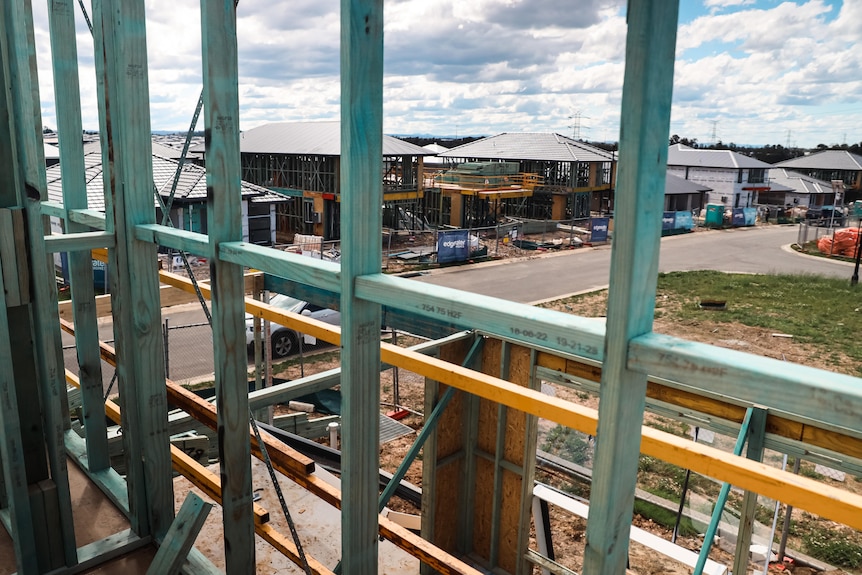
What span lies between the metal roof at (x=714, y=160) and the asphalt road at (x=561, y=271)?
1440cm

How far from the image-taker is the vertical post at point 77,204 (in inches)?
185

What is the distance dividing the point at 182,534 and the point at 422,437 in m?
2.78

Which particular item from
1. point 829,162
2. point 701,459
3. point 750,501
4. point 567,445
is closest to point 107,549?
point 701,459

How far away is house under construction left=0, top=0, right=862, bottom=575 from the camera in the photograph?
1781mm

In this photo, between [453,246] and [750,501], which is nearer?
[750,501]

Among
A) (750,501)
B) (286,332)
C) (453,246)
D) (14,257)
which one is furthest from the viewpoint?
(453,246)

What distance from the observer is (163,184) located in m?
18.9

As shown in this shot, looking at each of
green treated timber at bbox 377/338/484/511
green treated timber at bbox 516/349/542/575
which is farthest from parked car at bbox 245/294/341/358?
green treated timber at bbox 516/349/542/575

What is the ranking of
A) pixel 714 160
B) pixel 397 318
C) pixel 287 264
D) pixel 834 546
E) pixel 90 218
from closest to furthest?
1. pixel 287 264
2. pixel 90 218
3. pixel 397 318
4. pixel 834 546
5. pixel 714 160

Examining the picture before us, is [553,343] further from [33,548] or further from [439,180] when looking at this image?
[439,180]

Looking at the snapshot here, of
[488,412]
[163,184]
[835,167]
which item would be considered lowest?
[488,412]

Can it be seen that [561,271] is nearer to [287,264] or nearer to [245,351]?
[245,351]

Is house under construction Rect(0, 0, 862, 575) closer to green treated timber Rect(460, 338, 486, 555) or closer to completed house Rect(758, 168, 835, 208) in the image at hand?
green treated timber Rect(460, 338, 486, 555)

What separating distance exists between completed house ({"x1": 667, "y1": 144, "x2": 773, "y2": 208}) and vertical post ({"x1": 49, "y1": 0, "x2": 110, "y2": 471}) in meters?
57.8
